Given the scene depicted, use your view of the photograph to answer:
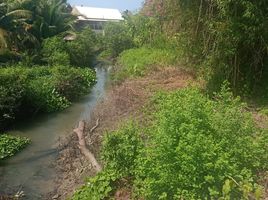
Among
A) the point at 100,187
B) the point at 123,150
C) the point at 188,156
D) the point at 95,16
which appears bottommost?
the point at 95,16

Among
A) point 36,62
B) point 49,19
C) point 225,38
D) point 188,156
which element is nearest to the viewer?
point 188,156

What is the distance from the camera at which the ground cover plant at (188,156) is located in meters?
5.52

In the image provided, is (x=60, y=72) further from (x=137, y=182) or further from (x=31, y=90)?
(x=137, y=182)

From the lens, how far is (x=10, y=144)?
13.2 m

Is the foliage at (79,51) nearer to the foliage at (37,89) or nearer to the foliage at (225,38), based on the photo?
the foliage at (37,89)

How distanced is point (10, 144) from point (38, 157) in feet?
4.05

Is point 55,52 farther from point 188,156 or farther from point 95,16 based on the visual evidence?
point 95,16

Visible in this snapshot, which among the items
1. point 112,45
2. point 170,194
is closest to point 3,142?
point 170,194

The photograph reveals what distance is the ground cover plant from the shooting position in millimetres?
5516

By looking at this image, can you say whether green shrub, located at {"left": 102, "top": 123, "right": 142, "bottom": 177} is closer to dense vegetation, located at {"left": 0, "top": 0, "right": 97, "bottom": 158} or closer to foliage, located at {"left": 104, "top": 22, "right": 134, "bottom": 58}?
dense vegetation, located at {"left": 0, "top": 0, "right": 97, "bottom": 158}

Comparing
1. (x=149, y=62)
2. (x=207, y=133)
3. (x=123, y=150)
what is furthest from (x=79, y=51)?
(x=207, y=133)

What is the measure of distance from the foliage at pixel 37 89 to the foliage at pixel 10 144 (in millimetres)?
1438

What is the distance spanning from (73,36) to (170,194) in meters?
26.7

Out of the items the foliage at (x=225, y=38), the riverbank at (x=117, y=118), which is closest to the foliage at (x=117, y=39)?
the riverbank at (x=117, y=118)
